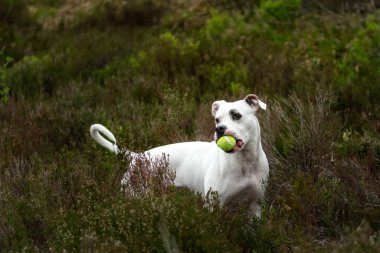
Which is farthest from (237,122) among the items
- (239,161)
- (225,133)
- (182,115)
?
(182,115)

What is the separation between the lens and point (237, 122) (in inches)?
199

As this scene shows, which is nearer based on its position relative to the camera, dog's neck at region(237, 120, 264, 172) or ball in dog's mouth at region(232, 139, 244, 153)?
ball in dog's mouth at region(232, 139, 244, 153)

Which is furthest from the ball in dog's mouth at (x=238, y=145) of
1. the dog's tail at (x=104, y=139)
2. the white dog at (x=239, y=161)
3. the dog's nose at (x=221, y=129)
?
the dog's tail at (x=104, y=139)

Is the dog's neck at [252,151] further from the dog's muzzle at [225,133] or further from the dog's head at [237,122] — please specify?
the dog's muzzle at [225,133]

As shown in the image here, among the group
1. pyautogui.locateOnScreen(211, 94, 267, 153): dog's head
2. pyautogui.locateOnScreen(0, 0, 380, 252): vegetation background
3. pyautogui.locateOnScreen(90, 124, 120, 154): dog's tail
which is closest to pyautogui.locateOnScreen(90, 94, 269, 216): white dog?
pyautogui.locateOnScreen(211, 94, 267, 153): dog's head

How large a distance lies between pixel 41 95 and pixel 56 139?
5.30 ft

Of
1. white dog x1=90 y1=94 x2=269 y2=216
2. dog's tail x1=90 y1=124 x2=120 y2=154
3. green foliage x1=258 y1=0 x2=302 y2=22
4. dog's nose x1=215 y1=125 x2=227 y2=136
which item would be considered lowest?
green foliage x1=258 y1=0 x2=302 y2=22

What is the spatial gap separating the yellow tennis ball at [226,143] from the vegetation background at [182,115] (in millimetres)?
397

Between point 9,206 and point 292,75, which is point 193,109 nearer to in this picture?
point 292,75

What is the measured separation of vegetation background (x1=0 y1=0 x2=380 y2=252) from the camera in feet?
14.0

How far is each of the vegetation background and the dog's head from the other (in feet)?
1.58

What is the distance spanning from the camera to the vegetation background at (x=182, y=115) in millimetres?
4277

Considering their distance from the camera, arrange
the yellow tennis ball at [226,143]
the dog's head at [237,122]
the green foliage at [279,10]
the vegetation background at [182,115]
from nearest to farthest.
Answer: the vegetation background at [182,115] < the yellow tennis ball at [226,143] < the dog's head at [237,122] < the green foliage at [279,10]

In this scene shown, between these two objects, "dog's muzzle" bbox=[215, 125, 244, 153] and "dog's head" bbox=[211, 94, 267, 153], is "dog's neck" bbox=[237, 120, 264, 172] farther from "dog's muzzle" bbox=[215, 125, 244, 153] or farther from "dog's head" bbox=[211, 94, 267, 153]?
"dog's muzzle" bbox=[215, 125, 244, 153]
